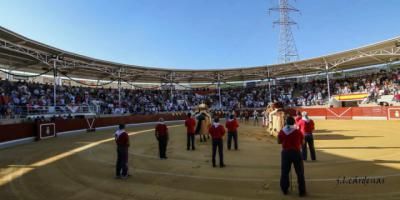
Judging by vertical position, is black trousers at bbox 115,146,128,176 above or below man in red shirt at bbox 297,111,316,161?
below

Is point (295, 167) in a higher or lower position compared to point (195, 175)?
higher

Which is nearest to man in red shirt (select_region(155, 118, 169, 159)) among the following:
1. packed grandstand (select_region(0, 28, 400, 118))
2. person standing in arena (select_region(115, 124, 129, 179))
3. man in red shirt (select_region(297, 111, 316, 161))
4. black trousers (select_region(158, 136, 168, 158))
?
black trousers (select_region(158, 136, 168, 158))

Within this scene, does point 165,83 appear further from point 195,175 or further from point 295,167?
point 295,167

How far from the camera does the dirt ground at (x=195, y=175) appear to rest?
6.80 m

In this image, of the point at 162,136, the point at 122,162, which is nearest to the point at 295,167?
the point at 122,162

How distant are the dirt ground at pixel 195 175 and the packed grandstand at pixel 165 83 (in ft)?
45.0

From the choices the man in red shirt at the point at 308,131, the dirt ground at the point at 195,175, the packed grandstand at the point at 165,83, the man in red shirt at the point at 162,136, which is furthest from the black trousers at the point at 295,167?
the packed grandstand at the point at 165,83

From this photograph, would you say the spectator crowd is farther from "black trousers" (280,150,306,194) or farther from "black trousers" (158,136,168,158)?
"black trousers" (280,150,306,194)

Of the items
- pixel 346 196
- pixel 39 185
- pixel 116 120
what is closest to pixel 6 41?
pixel 116 120

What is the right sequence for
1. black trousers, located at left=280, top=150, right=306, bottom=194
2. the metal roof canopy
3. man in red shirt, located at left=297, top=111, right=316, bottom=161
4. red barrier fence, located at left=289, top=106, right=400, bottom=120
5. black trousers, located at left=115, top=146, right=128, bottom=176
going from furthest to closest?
1. red barrier fence, located at left=289, top=106, right=400, bottom=120
2. the metal roof canopy
3. man in red shirt, located at left=297, top=111, right=316, bottom=161
4. black trousers, located at left=115, top=146, right=128, bottom=176
5. black trousers, located at left=280, top=150, right=306, bottom=194

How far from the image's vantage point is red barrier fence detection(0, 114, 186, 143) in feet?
55.8

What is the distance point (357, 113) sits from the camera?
3284 centimetres

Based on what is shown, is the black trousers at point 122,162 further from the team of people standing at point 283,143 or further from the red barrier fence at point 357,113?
the red barrier fence at point 357,113

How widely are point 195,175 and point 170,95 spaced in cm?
4014
